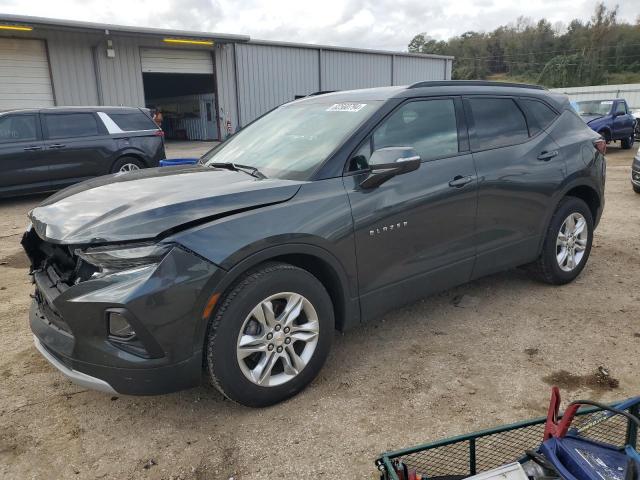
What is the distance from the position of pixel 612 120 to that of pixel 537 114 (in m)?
15.3

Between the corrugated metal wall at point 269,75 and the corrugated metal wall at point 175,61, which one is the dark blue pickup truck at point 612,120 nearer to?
the corrugated metal wall at point 269,75

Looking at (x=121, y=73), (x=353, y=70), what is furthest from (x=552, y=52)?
(x=121, y=73)

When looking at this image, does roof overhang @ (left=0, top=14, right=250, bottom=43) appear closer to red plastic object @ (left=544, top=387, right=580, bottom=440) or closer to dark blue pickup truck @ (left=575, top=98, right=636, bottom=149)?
dark blue pickup truck @ (left=575, top=98, right=636, bottom=149)

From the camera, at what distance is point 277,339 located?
272cm

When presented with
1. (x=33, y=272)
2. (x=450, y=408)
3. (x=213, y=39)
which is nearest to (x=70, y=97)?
(x=213, y=39)

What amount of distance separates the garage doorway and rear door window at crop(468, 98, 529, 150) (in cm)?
1749

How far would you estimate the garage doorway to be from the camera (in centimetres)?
1938

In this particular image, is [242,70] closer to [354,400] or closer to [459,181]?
[459,181]

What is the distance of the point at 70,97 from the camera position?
664 inches

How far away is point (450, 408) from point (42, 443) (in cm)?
214

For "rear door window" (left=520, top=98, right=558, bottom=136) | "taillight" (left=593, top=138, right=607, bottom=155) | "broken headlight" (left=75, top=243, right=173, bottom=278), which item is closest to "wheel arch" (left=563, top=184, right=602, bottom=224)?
"taillight" (left=593, top=138, right=607, bottom=155)

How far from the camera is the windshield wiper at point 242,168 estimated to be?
3162 millimetres

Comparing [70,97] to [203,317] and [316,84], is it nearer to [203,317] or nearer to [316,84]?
[316,84]

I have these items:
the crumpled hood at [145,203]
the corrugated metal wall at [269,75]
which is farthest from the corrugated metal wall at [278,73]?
the crumpled hood at [145,203]
